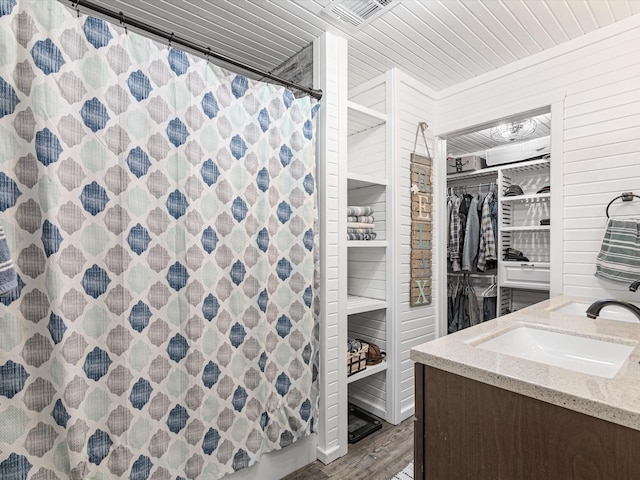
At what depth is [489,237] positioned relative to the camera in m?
3.68

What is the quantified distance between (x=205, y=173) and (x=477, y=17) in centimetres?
174

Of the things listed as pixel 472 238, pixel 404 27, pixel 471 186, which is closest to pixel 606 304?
pixel 404 27

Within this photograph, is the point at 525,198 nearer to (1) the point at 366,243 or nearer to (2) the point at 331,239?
(1) the point at 366,243

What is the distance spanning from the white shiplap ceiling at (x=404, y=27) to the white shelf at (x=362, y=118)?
0.35m

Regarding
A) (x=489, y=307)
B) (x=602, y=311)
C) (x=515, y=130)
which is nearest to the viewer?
(x=602, y=311)

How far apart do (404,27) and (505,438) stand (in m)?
2.08

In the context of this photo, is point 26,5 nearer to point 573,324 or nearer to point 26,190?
point 26,190

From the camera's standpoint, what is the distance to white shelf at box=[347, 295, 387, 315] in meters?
2.21

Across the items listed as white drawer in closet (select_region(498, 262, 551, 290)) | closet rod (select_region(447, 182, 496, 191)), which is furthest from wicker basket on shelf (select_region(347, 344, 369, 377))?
closet rod (select_region(447, 182, 496, 191))

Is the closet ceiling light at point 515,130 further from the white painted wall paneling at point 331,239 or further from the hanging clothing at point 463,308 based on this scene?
the white painted wall paneling at point 331,239

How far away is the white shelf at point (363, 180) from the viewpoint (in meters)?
2.20

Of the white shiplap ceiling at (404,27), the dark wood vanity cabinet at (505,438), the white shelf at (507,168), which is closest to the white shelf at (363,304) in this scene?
the dark wood vanity cabinet at (505,438)

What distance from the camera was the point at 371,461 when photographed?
2004 millimetres

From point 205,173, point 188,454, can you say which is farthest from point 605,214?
point 188,454
